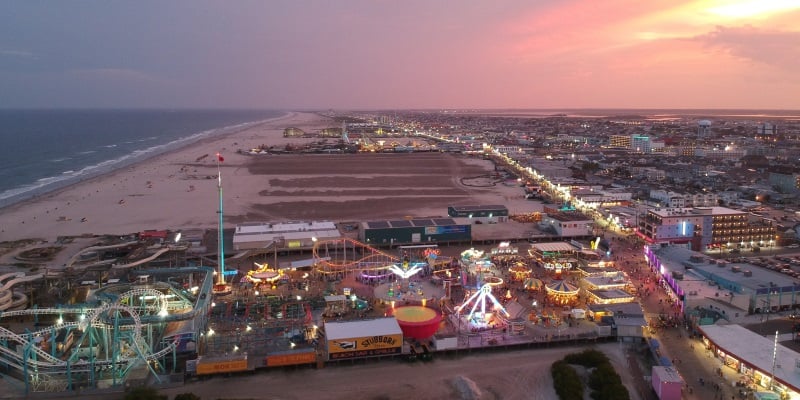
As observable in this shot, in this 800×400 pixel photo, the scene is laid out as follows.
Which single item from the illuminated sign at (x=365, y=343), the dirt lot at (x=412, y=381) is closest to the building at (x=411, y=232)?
the illuminated sign at (x=365, y=343)

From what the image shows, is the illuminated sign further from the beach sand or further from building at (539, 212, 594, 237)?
the beach sand

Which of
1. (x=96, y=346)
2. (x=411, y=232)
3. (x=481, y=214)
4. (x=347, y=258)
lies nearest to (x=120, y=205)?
(x=347, y=258)

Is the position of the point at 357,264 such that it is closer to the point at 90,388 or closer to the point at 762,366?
the point at 90,388

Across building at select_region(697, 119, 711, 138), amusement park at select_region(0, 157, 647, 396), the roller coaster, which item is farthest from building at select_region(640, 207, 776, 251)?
building at select_region(697, 119, 711, 138)

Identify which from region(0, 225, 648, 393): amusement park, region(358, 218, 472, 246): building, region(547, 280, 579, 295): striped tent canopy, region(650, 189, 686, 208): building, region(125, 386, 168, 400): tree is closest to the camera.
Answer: region(125, 386, 168, 400): tree

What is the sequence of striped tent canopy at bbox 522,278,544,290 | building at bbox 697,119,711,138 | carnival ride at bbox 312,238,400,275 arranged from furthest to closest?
building at bbox 697,119,711,138
carnival ride at bbox 312,238,400,275
striped tent canopy at bbox 522,278,544,290

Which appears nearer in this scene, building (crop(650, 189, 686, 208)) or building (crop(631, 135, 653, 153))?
building (crop(650, 189, 686, 208))

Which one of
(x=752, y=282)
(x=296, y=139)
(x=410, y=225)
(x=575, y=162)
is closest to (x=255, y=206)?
(x=410, y=225)
